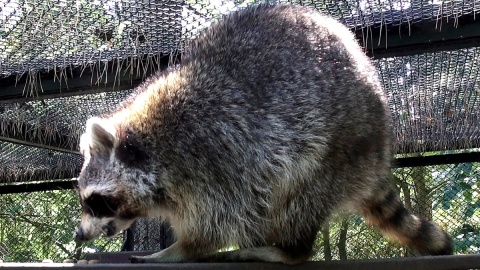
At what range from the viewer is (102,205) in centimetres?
192

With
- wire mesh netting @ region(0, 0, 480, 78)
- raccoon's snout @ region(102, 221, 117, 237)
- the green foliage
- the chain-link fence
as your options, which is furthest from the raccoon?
the green foliage

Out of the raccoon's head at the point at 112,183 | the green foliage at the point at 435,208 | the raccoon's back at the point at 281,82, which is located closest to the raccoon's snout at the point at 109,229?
the raccoon's head at the point at 112,183

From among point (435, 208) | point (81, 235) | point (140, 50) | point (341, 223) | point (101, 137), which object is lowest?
point (435, 208)

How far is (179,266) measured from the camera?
1.79 m

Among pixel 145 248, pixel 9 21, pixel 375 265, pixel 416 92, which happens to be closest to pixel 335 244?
pixel 145 248

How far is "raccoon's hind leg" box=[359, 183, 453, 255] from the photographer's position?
2.29 meters

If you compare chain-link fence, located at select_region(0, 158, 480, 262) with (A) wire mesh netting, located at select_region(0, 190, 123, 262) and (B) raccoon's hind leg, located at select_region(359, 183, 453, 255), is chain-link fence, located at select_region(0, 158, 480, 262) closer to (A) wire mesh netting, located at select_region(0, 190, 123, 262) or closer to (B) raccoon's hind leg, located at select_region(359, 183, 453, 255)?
(A) wire mesh netting, located at select_region(0, 190, 123, 262)

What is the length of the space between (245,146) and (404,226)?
84 cm

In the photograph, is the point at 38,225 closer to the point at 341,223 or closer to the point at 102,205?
the point at 341,223

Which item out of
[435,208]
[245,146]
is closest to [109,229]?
[245,146]

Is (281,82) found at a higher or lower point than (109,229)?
higher

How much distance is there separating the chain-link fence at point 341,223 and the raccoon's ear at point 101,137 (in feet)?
4.72

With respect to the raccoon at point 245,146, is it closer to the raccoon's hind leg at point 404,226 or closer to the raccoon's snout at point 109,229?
the raccoon's snout at point 109,229

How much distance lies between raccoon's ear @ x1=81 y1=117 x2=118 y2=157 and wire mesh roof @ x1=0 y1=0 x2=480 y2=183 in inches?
11.9
